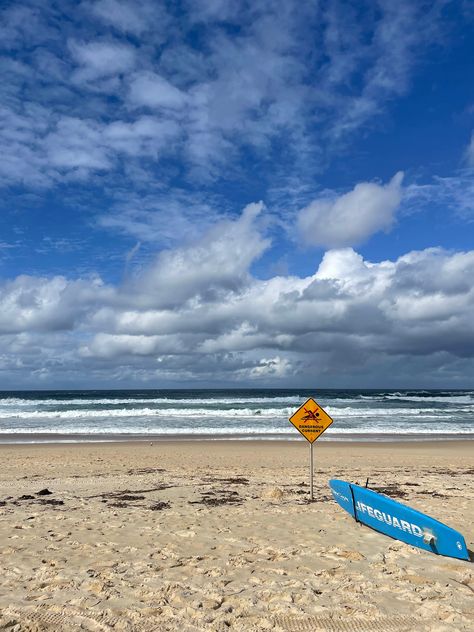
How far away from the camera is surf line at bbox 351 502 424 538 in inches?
247

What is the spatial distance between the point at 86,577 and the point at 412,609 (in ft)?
10.8

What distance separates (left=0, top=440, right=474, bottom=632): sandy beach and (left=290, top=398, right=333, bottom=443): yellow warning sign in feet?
4.25

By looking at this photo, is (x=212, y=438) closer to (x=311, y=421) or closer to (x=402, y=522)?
(x=311, y=421)

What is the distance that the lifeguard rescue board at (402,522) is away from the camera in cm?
582

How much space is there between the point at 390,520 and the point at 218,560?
2.67m

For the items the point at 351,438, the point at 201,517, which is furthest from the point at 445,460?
the point at 201,517

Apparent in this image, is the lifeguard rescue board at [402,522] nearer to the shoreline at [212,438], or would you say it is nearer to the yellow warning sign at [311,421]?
the yellow warning sign at [311,421]

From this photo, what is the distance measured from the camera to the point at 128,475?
13211 mm

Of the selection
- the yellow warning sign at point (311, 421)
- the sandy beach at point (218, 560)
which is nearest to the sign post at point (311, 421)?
the yellow warning sign at point (311, 421)

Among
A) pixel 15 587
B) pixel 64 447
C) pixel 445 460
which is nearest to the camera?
pixel 15 587

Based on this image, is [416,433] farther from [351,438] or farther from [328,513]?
[328,513]

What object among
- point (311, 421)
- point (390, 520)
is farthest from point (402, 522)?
point (311, 421)

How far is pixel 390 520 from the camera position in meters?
6.73

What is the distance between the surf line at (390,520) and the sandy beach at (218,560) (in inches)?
8.8
